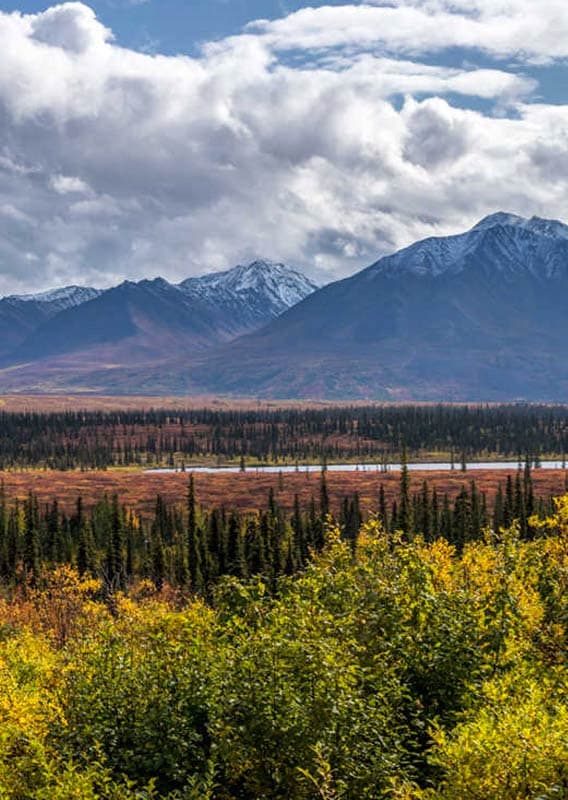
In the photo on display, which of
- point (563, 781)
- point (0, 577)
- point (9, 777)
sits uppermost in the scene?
point (563, 781)

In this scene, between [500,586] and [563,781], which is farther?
[500,586]

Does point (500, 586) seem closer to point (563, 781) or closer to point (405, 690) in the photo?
point (405, 690)

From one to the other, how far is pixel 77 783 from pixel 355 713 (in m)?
12.1

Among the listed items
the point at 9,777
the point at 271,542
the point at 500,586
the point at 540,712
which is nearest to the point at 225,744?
the point at 9,777

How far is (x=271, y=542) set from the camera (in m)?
164

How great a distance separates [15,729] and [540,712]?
76.2 feet

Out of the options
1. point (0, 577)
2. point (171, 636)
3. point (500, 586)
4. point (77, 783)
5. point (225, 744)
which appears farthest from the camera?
point (0, 577)

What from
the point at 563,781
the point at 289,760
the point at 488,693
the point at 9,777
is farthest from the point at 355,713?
the point at 9,777

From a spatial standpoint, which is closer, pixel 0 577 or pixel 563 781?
pixel 563 781

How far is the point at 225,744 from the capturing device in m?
39.0

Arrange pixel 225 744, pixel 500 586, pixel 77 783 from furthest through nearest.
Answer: pixel 500 586 < pixel 225 744 < pixel 77 783

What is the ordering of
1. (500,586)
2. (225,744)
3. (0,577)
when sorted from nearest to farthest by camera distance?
(225,744) → (500,586) → (0,577)

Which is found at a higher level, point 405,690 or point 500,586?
point 500,586

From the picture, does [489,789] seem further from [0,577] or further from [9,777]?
[0,577]
